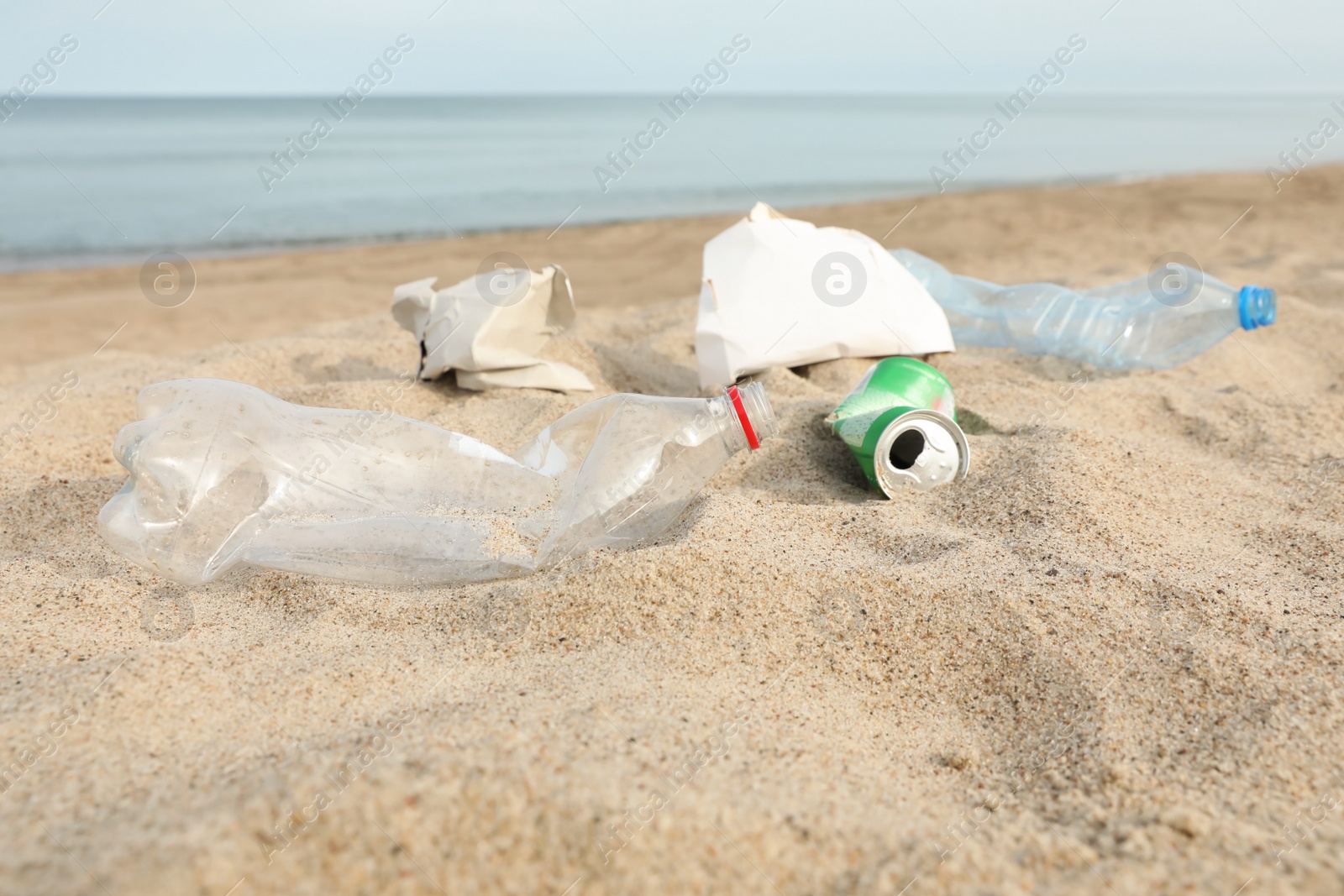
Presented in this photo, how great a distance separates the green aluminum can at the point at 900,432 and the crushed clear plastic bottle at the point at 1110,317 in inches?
53.4

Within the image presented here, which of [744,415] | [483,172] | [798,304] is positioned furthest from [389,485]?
[483,172]

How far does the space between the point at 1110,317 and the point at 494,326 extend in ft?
7.73

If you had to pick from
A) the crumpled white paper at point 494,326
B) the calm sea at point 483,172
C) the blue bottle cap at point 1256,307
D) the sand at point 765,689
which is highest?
the blue bottle cap at point 1256,307

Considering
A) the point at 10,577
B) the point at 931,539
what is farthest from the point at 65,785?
the point at 931,539

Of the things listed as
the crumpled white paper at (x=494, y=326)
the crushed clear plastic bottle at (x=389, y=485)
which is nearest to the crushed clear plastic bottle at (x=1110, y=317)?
the crumpled white paper at (x=494, y=326)

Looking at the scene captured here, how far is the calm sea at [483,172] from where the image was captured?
8.91m

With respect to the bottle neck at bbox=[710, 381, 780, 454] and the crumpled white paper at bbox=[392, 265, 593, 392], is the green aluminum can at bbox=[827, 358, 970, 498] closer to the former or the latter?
the bottle neck at bbox=[710, 381, 780, 454]

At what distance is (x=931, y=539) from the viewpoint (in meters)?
1.73

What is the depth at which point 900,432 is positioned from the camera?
198 centimetres

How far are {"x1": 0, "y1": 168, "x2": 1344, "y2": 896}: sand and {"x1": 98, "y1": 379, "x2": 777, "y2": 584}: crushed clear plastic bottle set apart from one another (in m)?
0.10

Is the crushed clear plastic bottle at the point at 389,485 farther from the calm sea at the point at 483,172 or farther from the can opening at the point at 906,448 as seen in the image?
the calm sea at the point at 483,172

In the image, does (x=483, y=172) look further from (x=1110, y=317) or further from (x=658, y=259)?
(x=1110, y=317)

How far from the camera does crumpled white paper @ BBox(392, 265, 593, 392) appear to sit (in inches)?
105

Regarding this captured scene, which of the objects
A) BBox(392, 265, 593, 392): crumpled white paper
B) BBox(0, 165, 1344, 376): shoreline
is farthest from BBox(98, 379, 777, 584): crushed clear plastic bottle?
BBox(0, 165, 1344, 376): shoreline
